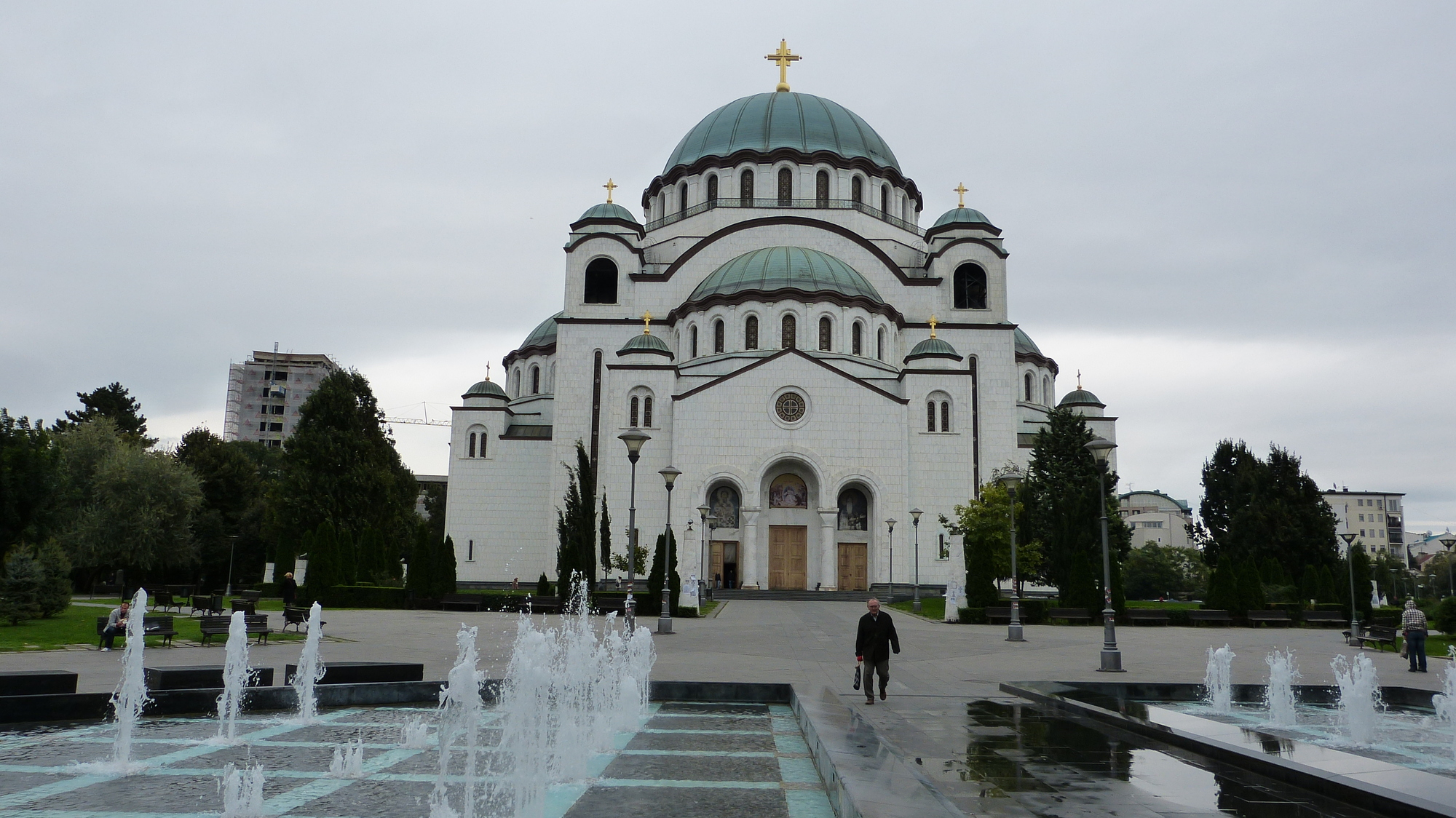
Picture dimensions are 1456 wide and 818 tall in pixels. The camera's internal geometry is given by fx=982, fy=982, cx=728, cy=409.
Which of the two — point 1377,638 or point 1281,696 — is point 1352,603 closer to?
point 1377,638

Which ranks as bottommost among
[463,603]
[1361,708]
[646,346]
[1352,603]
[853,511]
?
[463,603]

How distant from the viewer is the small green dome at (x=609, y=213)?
44688mm

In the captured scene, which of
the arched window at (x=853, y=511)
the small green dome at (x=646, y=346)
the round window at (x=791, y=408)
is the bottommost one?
the arched window at (x=853, y=511)

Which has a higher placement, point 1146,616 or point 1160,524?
point 1160,524

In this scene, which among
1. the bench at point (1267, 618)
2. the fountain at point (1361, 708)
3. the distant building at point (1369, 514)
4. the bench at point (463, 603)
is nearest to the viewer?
the fountain at point (1361, 708)

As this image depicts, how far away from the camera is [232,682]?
859 cm

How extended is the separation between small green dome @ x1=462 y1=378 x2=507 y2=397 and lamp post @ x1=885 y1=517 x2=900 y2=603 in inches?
734

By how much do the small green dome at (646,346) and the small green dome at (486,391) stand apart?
811 centimetres

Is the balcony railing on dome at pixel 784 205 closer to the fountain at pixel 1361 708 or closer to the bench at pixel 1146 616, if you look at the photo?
the bench at pixel 1146 616

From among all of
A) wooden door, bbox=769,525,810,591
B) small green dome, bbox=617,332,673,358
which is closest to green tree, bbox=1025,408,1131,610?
wooden door, bbox=769,525,810,591

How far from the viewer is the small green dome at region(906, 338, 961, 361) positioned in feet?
126

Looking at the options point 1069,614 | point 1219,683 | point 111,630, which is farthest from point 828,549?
point 1219,683

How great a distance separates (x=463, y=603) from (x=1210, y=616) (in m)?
19.9

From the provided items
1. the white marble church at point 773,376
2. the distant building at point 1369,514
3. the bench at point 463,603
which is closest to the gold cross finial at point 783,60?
the white marble church at point 773,376
